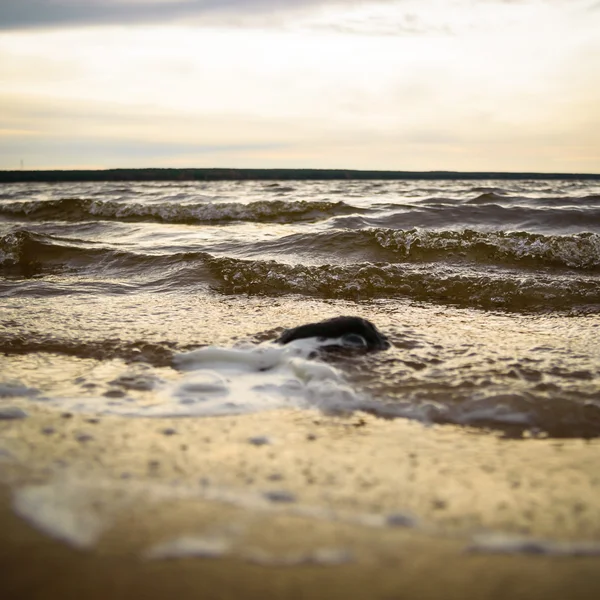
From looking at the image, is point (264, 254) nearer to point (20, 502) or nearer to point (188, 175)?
point (20, 502)

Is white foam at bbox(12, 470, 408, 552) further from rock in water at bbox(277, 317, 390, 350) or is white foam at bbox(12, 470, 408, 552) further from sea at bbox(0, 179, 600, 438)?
rock in water at bbox(277, 317, 390, 350)

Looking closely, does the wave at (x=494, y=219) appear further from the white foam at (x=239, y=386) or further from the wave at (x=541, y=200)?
the white foam at (x=239, y=386)

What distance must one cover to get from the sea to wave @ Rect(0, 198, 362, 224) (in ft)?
6.95

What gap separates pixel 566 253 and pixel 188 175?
29.8 m

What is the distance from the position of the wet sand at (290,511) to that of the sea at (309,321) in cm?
17

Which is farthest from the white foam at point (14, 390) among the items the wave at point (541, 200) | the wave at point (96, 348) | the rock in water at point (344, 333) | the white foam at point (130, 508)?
the wave at point (541, 200)

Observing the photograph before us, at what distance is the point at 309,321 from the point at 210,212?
6193 millimetres

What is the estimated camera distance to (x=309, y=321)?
2.84m

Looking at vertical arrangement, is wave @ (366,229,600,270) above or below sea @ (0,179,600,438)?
above

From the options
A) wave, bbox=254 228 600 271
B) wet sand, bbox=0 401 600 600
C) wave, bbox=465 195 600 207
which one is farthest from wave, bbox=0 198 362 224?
wet sand, bbox=0 401 600 600

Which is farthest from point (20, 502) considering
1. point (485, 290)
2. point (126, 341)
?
point (485, 290)

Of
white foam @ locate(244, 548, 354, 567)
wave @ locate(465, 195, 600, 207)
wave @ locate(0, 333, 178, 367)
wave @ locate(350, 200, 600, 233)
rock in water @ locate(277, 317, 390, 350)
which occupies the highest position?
wave @ locate(465, 195, 600, 207)

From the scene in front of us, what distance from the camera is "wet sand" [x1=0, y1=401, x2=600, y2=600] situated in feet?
3.07

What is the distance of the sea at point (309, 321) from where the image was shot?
5.71 feet
